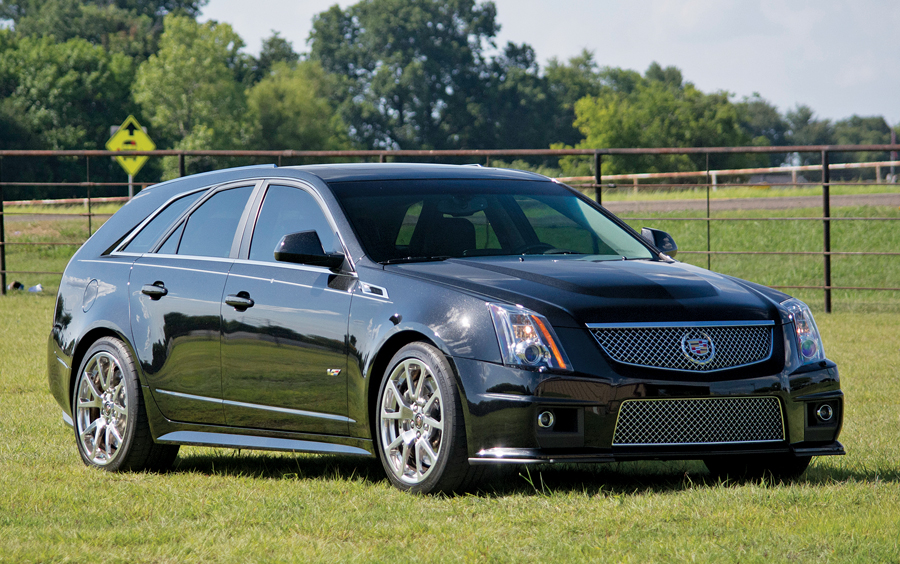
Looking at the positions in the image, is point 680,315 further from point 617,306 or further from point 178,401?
point 178,401

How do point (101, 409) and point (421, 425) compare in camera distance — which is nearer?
point (421, 425)

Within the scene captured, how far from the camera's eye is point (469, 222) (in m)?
6.64

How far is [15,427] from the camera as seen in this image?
8500 mm

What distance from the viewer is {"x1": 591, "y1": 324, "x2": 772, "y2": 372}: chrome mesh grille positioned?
5527mm

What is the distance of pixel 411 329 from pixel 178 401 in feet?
6.06

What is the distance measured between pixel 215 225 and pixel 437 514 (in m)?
2.62

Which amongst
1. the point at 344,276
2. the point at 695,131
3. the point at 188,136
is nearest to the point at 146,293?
the point at 344,276

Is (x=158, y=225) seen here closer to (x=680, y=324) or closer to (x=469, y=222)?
(x=469, y=222)

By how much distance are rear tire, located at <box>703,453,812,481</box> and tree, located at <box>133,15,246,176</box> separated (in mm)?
66938

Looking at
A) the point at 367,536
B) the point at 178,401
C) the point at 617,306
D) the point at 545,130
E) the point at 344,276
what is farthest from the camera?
the point at 545,130

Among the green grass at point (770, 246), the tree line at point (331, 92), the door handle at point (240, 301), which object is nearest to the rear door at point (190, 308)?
the door handle at point (240, 301)

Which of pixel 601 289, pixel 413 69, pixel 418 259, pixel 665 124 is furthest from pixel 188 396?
pixel 413 69

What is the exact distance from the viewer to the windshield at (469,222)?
6445 millimetres

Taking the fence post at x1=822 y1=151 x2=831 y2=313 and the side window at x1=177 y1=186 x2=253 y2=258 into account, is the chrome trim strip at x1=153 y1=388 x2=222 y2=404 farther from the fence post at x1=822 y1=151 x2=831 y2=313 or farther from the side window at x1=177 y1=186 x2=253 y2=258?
the fence post at x1=822 y1=151 x2=831 y2=313
